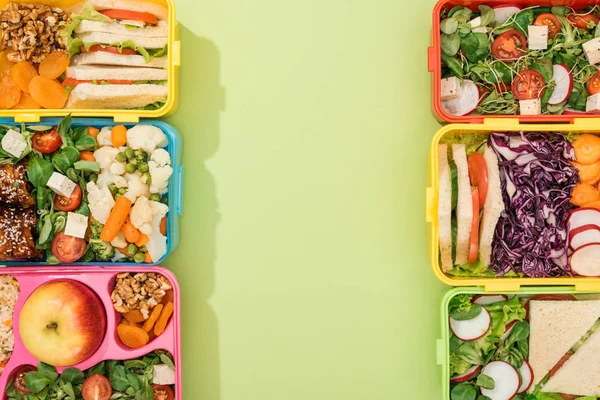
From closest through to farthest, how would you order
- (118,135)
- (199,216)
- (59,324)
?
(59,324) < (118,135) < (199,216)

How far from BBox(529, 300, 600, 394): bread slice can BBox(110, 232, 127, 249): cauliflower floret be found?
136 cm

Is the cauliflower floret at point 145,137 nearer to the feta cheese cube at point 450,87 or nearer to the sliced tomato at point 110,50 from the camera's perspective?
the sliced tomato at point 110,50

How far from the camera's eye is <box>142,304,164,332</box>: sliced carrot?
1.96 m

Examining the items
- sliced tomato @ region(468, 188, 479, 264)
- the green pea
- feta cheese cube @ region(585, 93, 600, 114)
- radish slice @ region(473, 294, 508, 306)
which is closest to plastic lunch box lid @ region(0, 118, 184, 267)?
the green pea

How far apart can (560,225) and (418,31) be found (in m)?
0.82

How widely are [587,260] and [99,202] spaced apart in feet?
5.16

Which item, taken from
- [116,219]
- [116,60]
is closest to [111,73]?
[116,60]

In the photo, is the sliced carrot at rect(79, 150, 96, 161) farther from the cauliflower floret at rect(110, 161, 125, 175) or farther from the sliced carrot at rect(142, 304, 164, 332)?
the sliced carrot at rect(142, 304, 164, 332)

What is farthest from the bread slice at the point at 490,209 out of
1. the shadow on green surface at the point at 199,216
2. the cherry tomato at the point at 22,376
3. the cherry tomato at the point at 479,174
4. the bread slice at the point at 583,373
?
the cherry tomato at the point at 22,376

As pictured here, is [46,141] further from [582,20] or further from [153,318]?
[582,20]

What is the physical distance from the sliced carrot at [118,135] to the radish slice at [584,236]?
59.0 inches

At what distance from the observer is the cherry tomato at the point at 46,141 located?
6.39 ft

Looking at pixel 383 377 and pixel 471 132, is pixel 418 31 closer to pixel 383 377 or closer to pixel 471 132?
pixel 471 132

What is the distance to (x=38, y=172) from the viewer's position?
6.27 feet
